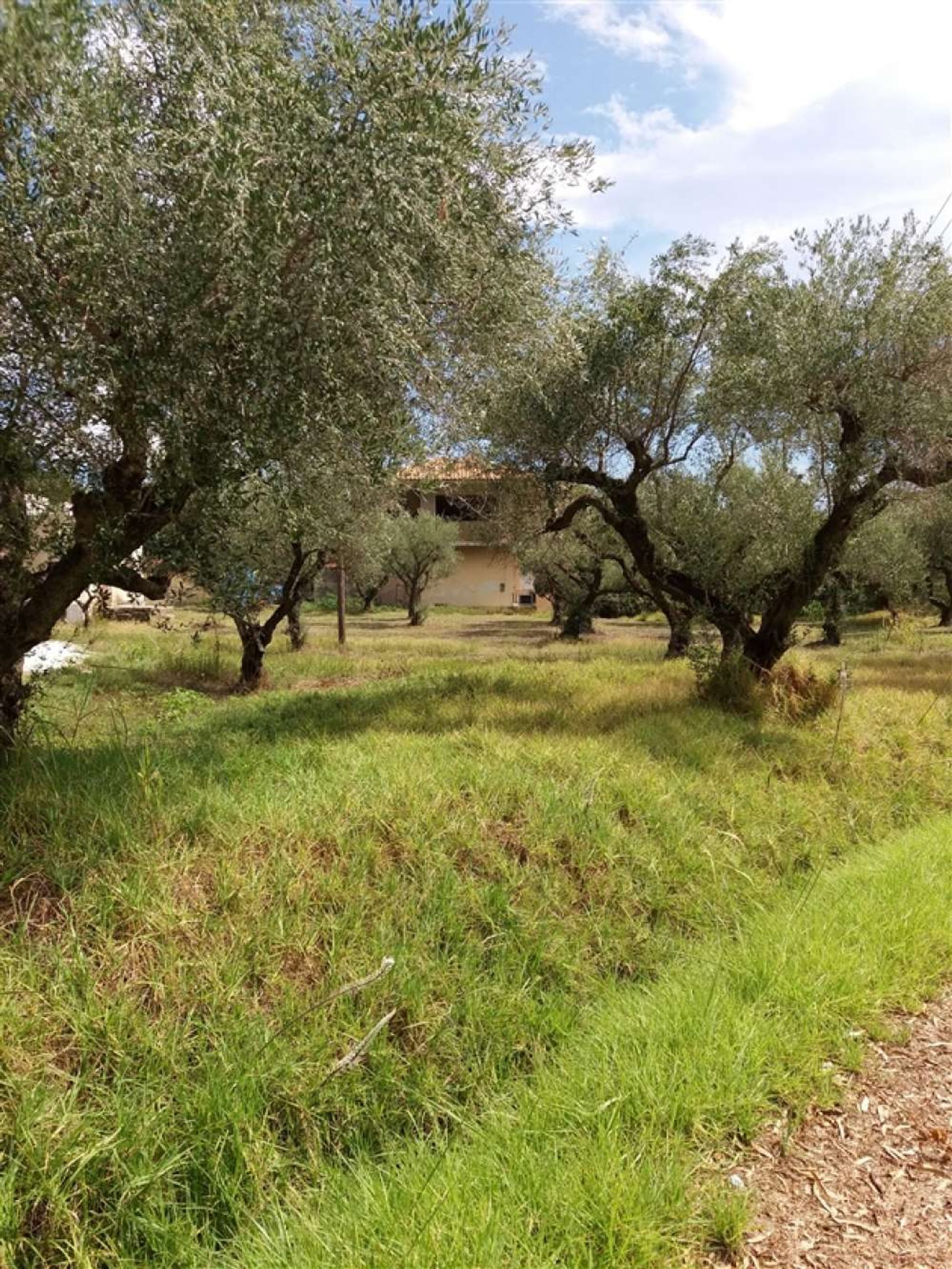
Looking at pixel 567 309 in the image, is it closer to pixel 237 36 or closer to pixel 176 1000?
pixel 237 36

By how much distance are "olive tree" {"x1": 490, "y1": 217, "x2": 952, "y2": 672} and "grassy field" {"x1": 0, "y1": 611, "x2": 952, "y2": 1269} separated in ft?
13.8

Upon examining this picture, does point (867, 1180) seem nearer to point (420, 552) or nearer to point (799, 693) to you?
point (799, 693)

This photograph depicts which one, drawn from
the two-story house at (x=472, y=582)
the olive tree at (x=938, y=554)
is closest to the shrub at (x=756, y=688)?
the olive tree at (x=938, y=554)

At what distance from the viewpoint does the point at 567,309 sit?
31.3 ft

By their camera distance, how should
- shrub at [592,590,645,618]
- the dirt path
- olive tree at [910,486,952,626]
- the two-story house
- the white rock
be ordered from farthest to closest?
the two-story house → shrub at [592,590,645,618] → olive tree at [910,486,952,626] → the white rock → the dirt path

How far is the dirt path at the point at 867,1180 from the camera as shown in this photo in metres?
2.62

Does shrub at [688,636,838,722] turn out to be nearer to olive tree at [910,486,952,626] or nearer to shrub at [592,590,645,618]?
olive tree at [910,486,952,626]

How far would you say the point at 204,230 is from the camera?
4.36m

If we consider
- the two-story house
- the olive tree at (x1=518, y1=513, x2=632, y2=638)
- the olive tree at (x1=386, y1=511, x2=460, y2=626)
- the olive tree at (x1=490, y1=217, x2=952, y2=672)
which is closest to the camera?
the olive tree at (x1=490, y1=217, x2=952, y2=672)

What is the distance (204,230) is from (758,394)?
27.2 feet

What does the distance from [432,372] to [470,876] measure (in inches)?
162

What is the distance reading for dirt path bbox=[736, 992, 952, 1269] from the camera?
2.62m

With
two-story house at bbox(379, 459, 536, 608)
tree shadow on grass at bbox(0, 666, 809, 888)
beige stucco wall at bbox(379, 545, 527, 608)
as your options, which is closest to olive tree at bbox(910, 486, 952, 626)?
two-story house at bbox(379, 459, 536, 608)

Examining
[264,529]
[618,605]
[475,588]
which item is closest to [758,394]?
[264,529]
